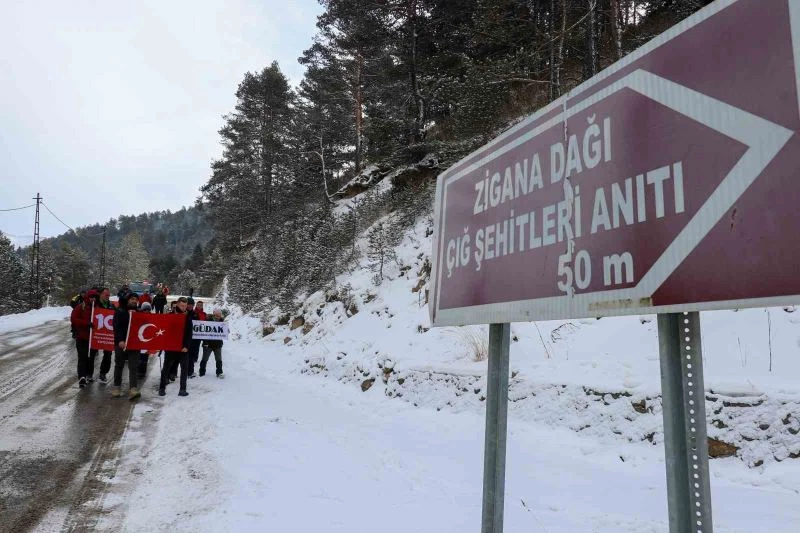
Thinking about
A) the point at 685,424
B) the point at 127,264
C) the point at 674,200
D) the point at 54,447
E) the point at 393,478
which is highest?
the point at 127,264

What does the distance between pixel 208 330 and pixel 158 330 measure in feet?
4.71

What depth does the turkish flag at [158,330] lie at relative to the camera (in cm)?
902

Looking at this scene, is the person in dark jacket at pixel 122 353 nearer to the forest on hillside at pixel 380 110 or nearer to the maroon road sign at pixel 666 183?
the forest on hillside at pixel 380 110

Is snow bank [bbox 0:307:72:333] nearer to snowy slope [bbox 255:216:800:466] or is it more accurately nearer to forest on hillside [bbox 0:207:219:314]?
forest on hillside [bbox 0:207:219:314]

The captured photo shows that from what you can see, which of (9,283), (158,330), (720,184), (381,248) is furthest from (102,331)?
(9,283)

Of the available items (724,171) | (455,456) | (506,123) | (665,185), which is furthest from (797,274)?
(506,123)

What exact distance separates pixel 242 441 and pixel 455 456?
99.9 inches

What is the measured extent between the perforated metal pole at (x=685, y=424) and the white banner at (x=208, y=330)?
10.7 m

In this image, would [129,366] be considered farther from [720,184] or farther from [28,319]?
[28,319]

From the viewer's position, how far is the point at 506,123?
51.5ft

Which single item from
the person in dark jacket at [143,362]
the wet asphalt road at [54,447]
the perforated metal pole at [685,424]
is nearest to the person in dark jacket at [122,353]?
the wet asphalt road at [54,447]

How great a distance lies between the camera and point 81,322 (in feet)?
30.2

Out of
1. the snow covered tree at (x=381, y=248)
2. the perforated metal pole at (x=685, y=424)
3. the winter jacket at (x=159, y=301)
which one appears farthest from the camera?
the snow covered tree at (x=381, y=248)

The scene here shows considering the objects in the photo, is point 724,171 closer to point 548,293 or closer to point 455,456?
point 548,293
